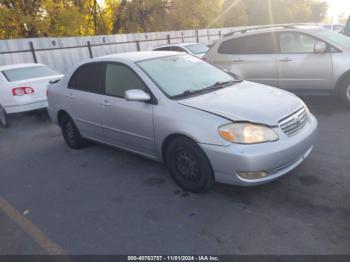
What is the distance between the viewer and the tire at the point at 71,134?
5.63 metres

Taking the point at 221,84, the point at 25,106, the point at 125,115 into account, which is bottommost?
the point at 25,106

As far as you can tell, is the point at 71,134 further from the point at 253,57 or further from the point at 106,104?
the point at 253,57

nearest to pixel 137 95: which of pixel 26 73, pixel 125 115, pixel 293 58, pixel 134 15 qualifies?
pixel 125 115

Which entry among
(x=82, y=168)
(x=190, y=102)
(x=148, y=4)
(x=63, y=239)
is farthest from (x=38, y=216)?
(x=148, y=4)

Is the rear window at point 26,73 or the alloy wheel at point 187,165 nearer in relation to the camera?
the alloy wheel at point 187,165

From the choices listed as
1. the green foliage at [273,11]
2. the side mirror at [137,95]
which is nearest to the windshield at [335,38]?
the side mirror at [137,95]

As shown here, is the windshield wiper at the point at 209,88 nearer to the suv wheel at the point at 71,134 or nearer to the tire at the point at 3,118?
the suv wheel at the point at 71,134

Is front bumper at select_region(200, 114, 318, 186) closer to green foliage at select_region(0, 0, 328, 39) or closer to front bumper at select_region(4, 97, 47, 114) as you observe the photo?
front bumper at select_region(4, 97, 47, 114)

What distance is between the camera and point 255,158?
3.26 m

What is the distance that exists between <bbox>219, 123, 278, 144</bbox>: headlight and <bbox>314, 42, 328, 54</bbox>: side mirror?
3.73 metres

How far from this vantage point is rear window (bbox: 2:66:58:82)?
7.86 meters

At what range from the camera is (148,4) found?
2456 centimetres

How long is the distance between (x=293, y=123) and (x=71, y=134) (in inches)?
148

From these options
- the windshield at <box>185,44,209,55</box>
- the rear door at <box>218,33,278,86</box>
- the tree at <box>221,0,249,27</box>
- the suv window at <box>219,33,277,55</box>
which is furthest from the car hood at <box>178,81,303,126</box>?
the tree at <box>221,0,249,27</box>
